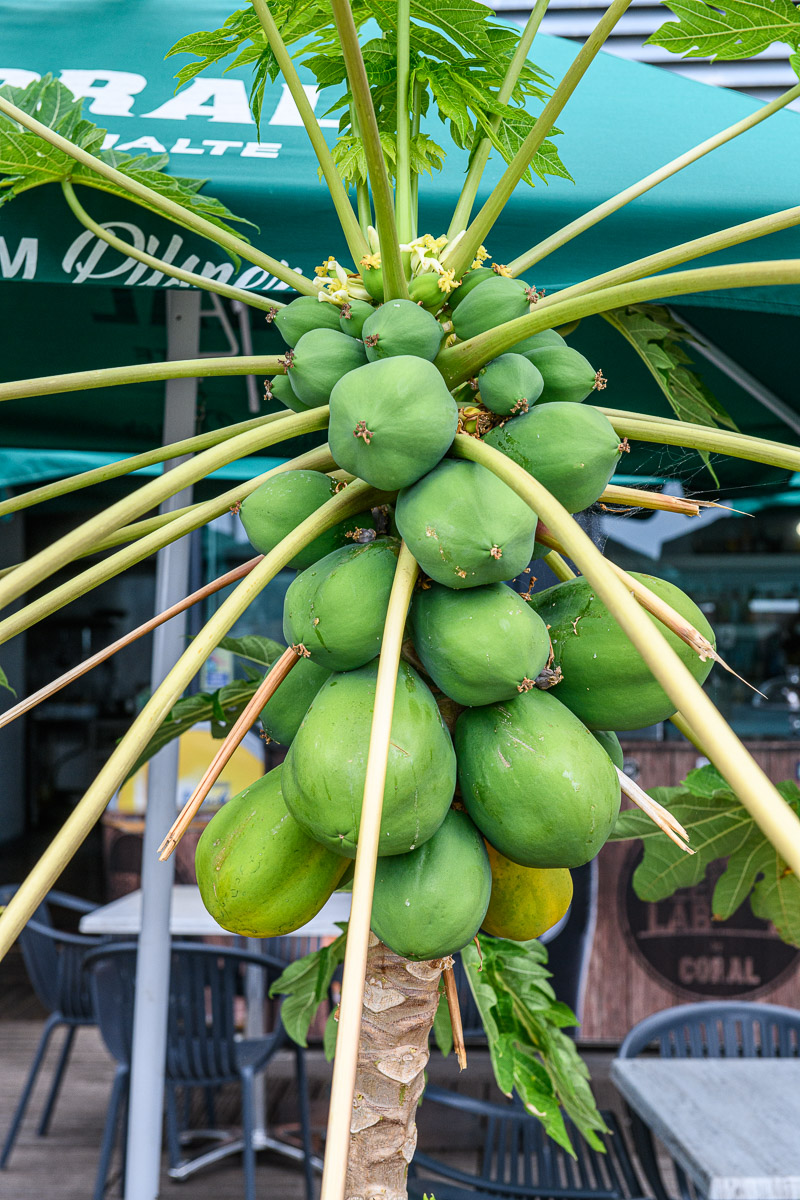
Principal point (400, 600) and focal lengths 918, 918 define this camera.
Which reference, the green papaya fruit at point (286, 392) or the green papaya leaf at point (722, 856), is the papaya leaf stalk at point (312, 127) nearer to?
the green papaya fruit at point (286, 392)

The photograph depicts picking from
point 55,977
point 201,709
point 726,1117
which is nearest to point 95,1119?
point 55,977

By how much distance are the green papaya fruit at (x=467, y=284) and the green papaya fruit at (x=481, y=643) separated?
23 cm

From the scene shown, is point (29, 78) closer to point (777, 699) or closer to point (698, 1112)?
point (698, 1112)

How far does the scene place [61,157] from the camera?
2.78ft

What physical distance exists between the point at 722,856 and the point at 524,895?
0.49m

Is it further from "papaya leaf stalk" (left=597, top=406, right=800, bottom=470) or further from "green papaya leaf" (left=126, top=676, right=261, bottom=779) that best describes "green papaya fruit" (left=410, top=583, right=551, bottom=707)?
"green papaya leaf" (left=126, top=676, right=261, bottom=779)

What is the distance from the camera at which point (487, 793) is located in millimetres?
550

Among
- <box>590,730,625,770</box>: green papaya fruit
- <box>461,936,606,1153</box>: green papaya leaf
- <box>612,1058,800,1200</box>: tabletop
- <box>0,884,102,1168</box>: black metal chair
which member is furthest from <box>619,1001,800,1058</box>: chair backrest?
<box>590,730,625,770</box>: green papaya fruit

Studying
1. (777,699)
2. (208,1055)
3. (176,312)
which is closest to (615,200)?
(176,312)

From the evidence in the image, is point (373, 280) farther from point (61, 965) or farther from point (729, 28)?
point (61, 965)

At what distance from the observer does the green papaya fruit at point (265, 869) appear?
1.93 feet

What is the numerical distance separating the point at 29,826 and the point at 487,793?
25.2 feet

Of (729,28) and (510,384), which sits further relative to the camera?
(729,28)

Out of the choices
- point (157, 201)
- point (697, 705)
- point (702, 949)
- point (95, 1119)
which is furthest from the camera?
point (702, 949)
